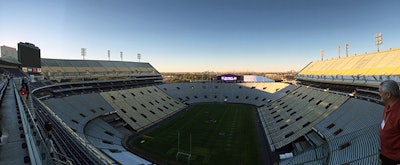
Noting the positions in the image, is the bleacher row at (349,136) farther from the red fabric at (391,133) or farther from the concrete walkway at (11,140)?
the concrete walkway at (11,140)

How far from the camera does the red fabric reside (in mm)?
2932

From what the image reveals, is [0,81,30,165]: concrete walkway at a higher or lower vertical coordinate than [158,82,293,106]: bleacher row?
higher

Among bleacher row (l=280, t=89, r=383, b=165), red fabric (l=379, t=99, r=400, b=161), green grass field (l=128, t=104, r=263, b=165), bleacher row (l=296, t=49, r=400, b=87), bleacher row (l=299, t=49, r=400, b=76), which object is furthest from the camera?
bleacher row (l=299, t=49, r=400, b=76)

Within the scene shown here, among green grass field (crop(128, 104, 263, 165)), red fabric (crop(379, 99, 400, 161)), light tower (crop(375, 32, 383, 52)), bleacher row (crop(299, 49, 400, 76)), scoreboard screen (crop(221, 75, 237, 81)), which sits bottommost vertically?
green grass field (crop(128, 104, 263, 165))

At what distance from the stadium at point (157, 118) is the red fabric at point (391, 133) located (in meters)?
6.44

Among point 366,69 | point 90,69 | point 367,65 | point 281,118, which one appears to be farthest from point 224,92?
A: point 90,69

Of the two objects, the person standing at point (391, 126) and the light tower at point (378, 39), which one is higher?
the light tower at point (378, 39)

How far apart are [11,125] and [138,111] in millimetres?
31785

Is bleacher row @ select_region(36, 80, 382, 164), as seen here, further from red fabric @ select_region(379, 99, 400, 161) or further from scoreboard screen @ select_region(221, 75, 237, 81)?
scoreboard screen @ select_region(221, 75, 237, 81)

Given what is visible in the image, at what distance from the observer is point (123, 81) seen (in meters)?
60.5

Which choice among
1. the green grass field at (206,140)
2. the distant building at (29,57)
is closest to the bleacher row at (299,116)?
the green grass field at (206,140)

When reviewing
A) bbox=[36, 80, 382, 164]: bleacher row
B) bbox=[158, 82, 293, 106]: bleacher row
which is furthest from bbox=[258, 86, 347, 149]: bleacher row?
bbox=[158, 82, 293, 106]: bleacher row

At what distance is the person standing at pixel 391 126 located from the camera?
2957 mm

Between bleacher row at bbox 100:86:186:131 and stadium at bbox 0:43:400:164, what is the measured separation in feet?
0.71
